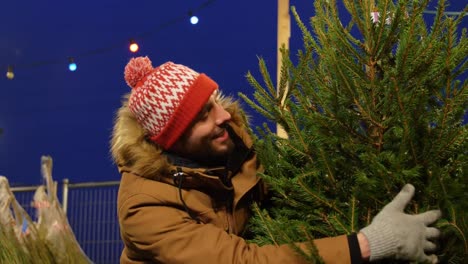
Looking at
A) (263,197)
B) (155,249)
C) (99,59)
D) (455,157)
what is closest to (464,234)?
(455,157)

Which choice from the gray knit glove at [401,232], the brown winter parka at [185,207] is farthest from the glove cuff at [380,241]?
the brown winter parka at [185,207]

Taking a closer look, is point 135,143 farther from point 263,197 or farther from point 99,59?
point 99,59

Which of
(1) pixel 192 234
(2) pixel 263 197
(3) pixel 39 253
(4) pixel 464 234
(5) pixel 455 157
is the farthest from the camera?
(3) pixel 39 253

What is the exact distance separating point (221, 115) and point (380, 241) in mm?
593

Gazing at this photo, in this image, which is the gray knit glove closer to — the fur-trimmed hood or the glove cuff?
the glove cuff

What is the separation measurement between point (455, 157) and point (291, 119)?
36 cm

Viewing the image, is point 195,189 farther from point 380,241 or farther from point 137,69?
point 380,241

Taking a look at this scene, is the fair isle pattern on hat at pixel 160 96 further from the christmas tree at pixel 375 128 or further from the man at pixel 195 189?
the christmas tree at pixel 375 128

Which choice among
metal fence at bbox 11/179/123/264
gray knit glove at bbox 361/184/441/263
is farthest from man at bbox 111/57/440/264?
metal fence at bbox 11/179/123/264

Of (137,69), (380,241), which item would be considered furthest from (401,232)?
(137,69)

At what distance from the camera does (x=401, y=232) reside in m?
1.14

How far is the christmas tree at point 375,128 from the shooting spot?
118 centimetres

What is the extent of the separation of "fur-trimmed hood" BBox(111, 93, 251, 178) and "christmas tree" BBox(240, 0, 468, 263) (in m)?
0.29

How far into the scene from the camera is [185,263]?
1305mm
